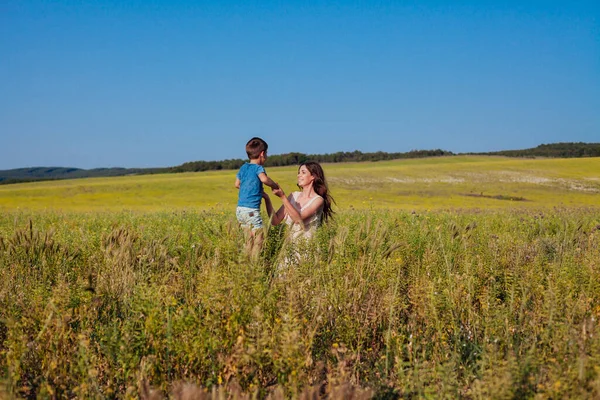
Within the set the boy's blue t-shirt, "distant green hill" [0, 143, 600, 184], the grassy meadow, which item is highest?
"distant green hill" [0, 143, 600, 184]

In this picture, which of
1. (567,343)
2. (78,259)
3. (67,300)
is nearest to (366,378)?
(567,343)

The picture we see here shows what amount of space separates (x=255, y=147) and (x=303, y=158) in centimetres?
5660

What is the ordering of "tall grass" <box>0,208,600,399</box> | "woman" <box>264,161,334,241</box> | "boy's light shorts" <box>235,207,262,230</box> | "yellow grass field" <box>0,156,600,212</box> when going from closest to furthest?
1. "tall grass" <box>0,208,600,399</box>
2. "woman" <box>264,161,334,241</box>
3. "boy's light shorts" <box>235,207,262,230</box>
4. "yellow grass field" <box>0,156,600,212</box>

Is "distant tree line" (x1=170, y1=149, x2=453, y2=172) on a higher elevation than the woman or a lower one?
higher

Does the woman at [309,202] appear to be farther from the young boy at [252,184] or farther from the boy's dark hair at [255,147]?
the boy's dark hair at [255,147]

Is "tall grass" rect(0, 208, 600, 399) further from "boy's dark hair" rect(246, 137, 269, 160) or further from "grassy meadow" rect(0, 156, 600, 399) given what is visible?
"boy's dark hair" rect(246, 137, 269, 160)

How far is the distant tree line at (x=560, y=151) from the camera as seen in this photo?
67438 mm

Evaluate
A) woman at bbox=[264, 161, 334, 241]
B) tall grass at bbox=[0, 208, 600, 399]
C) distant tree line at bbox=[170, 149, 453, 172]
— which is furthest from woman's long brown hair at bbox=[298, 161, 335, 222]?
distant tree line at bbox=[170, 149, 453, 172]

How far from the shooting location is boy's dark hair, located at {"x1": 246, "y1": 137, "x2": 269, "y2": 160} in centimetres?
647

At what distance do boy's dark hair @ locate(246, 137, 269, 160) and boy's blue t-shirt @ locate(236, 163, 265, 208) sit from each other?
12cm

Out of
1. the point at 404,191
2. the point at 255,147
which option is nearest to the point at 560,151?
the point at 404,191

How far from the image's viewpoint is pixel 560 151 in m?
71.9

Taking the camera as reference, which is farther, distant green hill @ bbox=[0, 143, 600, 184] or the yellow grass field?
distant green hill @ bbox=[0, 143, 600, 184]

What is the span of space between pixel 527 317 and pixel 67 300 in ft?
9.84
